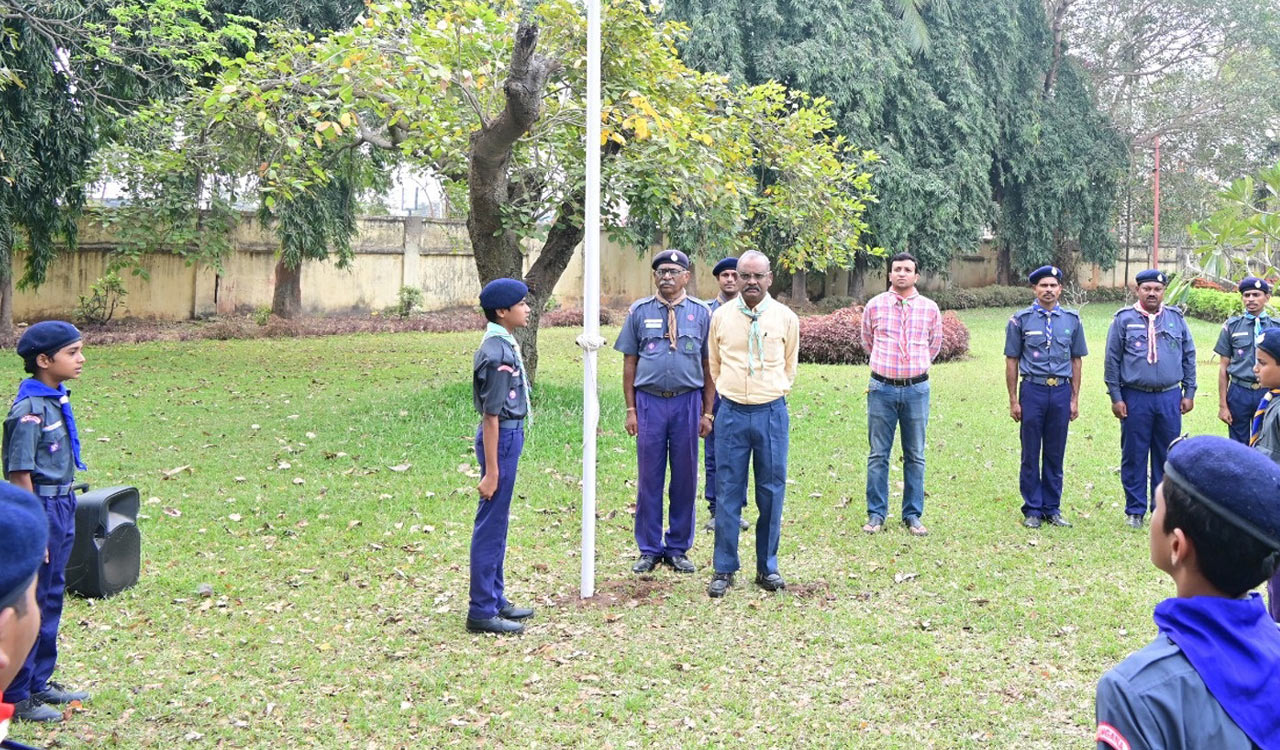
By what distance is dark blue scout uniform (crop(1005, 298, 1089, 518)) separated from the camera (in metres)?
7.95

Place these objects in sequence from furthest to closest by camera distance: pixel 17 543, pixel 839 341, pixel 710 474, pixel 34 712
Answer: pixel 839 341
pixel 710 474
pixel 34 712
pixel 17 543

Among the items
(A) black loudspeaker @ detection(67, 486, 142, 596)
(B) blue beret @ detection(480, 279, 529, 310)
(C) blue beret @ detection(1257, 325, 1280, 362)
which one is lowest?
(A) black loudspeaker @ detection(67, 486, 142, 596)

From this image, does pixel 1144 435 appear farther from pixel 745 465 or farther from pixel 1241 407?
pixel 745 465

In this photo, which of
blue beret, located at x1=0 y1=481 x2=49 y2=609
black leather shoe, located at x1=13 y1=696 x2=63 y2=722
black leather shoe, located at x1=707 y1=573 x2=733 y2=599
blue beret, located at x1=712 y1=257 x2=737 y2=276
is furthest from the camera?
blue beret, located at x1=712 y1=257 x2=737 y2=276

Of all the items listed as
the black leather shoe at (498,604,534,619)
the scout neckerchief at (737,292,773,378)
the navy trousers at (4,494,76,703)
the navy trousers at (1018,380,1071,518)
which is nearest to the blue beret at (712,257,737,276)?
the scout neckerchief at (737,292,773,378)

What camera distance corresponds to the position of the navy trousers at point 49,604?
178 inches

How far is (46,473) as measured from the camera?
4.67 metres

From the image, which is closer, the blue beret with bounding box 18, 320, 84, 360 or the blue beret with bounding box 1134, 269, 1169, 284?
the blue beret with bounding box 18, 320, 84, 360

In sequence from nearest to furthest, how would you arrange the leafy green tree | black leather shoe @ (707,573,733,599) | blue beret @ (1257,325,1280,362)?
blue beret @ (1257,325,1280,362)
black leather shoe @ (707,573,733,599)
the leafy green tree

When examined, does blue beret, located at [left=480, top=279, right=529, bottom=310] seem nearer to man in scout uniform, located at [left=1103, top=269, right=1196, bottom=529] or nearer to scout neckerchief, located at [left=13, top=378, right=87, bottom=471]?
scout neckerchief, located at [left=13, top=378, right=87, bottom=471]

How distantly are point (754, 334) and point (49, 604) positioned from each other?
3.93 meters

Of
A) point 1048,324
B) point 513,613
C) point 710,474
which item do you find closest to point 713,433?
point 710,474

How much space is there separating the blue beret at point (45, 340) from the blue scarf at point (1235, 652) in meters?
4.51

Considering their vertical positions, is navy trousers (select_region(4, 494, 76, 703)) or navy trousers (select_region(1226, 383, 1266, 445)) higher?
navy trousers (select_region(1226, 383, 1266, 445))
